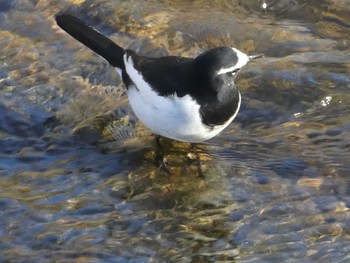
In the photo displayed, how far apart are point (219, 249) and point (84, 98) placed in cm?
207

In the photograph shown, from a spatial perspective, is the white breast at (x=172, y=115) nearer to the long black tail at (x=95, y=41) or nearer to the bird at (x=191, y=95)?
the bird at (x=191, y=95)

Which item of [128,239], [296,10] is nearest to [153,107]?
[128,239]

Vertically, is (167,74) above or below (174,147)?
above

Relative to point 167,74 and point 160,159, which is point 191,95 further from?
point 160,159

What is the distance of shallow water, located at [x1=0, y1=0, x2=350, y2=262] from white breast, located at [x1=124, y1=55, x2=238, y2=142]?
347 millimetres

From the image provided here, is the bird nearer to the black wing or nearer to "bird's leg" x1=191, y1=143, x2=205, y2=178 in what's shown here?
the black wing

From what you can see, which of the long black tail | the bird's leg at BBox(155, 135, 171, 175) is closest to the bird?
the bird's leg at BBox(155, 135, 171, 175)

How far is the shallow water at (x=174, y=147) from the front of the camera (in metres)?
5.01

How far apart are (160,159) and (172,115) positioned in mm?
566

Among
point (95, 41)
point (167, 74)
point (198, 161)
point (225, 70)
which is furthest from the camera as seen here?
point (95, 41)

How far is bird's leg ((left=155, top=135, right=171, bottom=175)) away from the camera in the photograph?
5.75m

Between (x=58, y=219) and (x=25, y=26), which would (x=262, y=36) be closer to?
(x=25, y=26)

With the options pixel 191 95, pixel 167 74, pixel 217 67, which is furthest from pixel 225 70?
pixel 167 74

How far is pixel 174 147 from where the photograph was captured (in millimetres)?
6113
